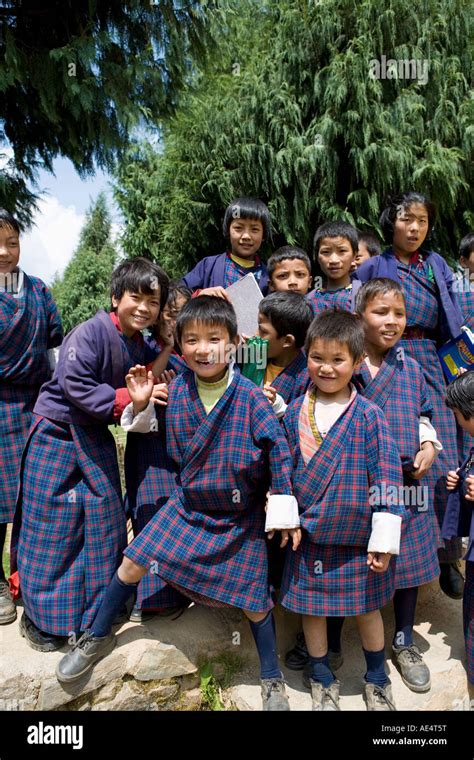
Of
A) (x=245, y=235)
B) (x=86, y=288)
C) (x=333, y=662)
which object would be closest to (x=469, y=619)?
(x=333, y=662)

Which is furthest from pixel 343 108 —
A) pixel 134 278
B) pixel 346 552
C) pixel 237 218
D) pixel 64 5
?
pixel 346 552

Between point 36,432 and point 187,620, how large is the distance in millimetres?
1168

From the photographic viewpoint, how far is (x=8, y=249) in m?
2.99

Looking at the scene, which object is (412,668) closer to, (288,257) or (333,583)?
(333,583)

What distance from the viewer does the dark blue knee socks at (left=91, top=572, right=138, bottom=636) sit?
2.57 meters

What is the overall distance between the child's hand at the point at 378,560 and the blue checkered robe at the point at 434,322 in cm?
89

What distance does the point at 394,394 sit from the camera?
2.74 m

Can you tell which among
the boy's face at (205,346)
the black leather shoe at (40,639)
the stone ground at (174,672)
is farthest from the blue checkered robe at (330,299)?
the black leather shoe at (40,639)

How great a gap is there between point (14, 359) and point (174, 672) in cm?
169

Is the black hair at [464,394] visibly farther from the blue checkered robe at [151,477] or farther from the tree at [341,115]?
the tree at [341,115]

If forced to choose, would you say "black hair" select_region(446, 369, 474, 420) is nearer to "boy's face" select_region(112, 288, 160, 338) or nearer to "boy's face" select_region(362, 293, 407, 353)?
"boy's face" select_region(362, 293, 407, 353)

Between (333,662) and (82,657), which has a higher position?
(82,657)

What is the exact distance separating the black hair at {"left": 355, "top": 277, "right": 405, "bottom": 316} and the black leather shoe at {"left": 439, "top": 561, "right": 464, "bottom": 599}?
1598 millimetres

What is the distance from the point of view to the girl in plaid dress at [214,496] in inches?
97.7
